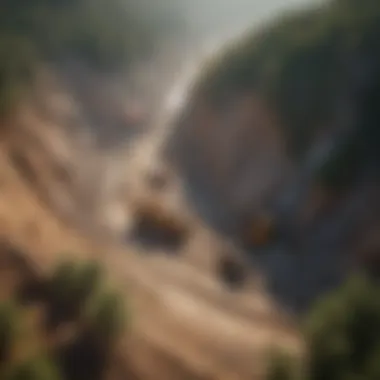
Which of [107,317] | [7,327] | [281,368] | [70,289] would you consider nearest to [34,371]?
[7,327]

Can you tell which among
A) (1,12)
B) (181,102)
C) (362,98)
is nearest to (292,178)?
(362,98)

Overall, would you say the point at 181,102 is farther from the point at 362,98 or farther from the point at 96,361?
the point at 96,361

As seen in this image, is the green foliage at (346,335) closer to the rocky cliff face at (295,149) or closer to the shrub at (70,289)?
the rocky cliff face at (295,149)

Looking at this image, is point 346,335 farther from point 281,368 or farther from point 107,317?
point 107,317

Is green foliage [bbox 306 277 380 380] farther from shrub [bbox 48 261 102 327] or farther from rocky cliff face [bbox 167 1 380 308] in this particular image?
shrub [bbox 48 261 102 327]

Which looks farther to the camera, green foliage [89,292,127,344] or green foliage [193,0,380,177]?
green foliage [193,0,380,177]

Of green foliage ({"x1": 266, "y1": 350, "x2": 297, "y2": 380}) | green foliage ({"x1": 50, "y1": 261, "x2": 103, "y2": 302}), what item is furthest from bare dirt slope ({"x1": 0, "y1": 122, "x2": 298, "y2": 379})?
green foliage ({"x1": 266, "y1": 350, "x2": 297, "y2": 380})

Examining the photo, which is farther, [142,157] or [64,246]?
[142,157]
